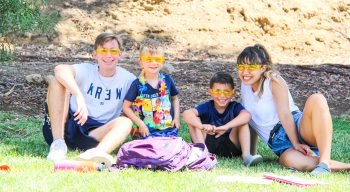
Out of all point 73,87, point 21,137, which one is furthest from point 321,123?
point 21,137

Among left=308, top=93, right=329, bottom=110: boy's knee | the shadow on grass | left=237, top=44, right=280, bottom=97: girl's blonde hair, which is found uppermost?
left=237, top=44, right=280, bottom=97: girl's blonde hair

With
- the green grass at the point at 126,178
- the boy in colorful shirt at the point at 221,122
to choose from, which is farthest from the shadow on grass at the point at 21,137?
the boy in colorful shirt at the point at 221,122

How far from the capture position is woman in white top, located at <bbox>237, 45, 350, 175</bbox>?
533cm

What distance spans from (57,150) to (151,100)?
3.34ft

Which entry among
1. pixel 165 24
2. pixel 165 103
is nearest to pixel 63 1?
pixel 165 24

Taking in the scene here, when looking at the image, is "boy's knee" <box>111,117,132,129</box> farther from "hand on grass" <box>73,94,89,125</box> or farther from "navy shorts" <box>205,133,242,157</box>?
"navy shorts" <box>205,133,242,157</box>

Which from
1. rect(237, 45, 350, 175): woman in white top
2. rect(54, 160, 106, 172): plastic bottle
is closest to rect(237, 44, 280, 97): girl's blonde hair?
rect(237, 45, 350, 175): woman in white top

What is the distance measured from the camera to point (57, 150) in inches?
222

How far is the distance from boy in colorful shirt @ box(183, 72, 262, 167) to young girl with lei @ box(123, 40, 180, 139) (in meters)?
0.21

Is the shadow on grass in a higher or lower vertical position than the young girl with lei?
lower

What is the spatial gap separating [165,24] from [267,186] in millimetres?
10890

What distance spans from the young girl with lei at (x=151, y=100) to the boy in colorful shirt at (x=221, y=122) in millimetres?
206

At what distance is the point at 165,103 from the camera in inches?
242

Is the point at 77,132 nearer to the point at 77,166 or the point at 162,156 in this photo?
the point at 77,166
